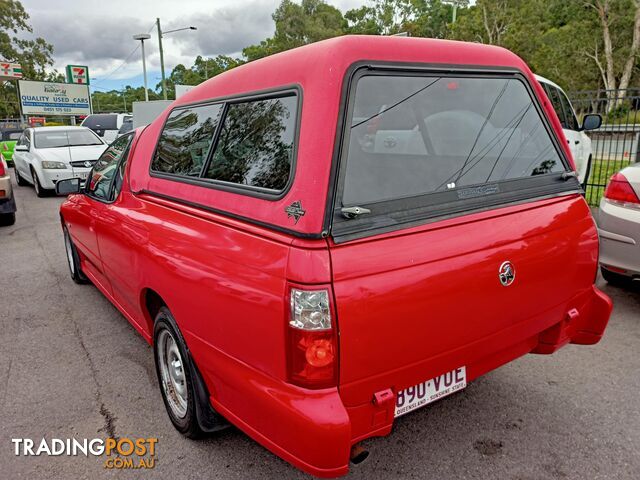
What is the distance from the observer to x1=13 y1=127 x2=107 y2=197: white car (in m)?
11.4

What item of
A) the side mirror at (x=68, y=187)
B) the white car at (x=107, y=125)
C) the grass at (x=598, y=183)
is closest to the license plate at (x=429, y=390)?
the side mirror at (x=68, y=187)

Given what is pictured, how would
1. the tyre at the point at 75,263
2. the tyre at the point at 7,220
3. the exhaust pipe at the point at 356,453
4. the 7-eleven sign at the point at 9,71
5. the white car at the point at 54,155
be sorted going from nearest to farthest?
1. the exhaust pipe at the point at 356,453
2. the tyre at the point at 75,263
3. the tyre at the point at 7,220
4. the white car at the point at 54,155
5. the 7-eleven sign at the point at 9,71

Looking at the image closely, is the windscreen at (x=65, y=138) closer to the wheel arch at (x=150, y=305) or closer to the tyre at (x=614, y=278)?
the wheel arch at (x=150, y=305)

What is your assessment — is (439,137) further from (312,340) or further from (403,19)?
(403,19)

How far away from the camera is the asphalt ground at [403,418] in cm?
247

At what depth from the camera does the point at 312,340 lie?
1.77 m

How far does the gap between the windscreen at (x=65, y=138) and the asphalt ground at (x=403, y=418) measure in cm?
946

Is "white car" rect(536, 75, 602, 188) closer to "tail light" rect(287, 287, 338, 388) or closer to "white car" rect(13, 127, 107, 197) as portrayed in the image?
"tail light" rect(287, 287, 338, 388)

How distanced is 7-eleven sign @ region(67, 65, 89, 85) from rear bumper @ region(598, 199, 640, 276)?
52.6m

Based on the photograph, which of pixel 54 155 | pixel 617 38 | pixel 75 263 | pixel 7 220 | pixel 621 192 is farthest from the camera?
pixel 617 38

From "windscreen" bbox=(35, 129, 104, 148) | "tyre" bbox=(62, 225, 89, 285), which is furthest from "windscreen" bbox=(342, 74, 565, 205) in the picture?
"windscreen" bbox=(35, 129, 104, 148)

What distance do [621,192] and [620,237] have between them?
0.39 meters

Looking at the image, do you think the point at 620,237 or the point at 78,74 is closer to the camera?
the point at 620,237

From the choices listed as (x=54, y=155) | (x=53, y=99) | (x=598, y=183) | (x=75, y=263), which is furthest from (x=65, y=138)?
(x=53, y=99)
